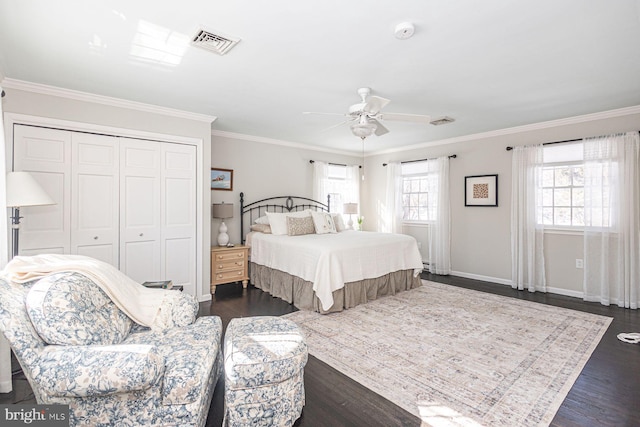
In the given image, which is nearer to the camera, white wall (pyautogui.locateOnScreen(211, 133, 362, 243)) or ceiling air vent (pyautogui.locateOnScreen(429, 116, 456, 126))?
ceiling air vent (pyautogui.locateOnScreen(429, 116, 456, 126))

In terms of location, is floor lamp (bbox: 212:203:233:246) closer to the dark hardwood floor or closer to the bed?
the bed

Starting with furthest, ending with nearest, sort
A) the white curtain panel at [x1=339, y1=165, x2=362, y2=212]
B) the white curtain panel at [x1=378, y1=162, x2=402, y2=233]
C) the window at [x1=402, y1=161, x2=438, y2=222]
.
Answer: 1. the white curtain panel at [x1=339, y1=165, x2=362, y2=212]
2. the white curtain panel at [x1=378, y1=162, x2=402, y2=233]
3. the window at [x1=402, y1=161, x2=438, y2=222]

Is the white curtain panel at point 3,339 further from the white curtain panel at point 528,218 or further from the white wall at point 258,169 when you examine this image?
the white curtain panel at point 528,218

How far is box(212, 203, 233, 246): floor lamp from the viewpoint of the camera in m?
4.71

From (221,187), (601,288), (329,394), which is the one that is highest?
(221,187)

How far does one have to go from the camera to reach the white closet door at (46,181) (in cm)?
307

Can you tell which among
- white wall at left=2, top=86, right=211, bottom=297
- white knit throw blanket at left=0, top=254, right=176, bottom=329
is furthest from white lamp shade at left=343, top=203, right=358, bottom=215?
white knit throw blanket at left=0, top=254, right=176, bottom=329

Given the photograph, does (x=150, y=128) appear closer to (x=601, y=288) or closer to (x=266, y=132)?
(x=266, y=132)

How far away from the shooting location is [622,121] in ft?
13.1

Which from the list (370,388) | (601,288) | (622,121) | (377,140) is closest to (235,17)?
(370,388)

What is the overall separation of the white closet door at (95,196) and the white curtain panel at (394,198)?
4800mm

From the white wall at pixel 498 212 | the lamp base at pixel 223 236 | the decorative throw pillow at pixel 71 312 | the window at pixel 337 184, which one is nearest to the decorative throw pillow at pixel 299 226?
the lamp base at pixel 223 236

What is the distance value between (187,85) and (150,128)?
1037mm

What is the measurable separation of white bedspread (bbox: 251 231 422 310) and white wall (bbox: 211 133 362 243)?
82 centimetres
